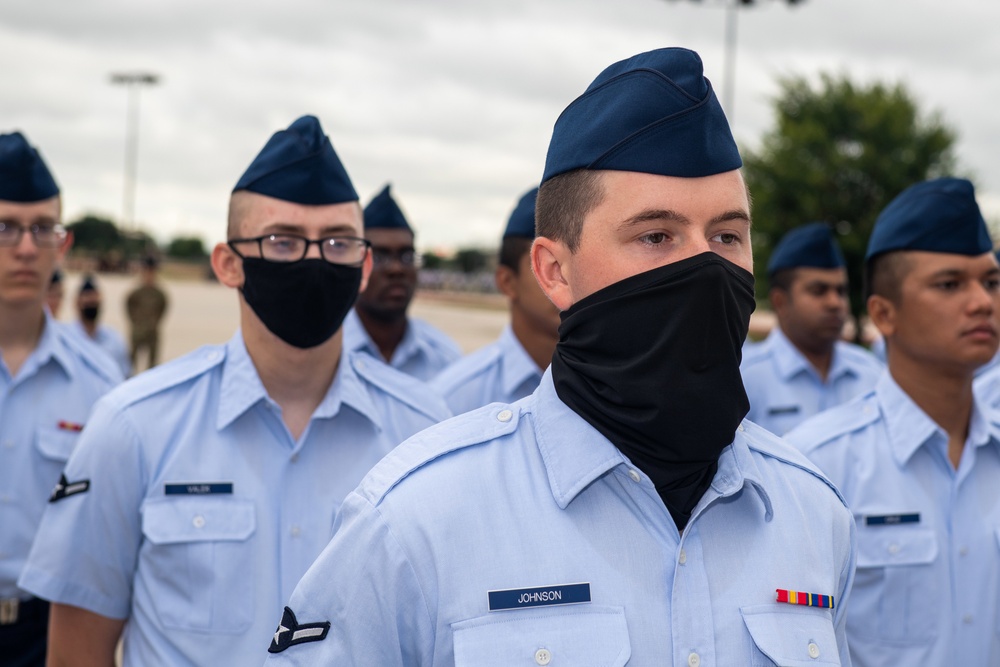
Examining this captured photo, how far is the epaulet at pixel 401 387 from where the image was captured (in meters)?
3.44

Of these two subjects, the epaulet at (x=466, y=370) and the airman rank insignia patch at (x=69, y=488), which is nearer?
the airman rank insignia patch at (x=69, y=488)

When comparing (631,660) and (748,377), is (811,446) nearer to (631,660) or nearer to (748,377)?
(631,660)

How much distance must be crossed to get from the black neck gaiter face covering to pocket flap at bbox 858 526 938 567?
173 centimetres

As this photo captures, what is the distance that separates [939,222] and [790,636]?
240 centimetres

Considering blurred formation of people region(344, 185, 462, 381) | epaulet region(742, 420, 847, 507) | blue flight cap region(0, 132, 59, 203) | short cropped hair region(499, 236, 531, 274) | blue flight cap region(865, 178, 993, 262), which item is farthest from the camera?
blurred formation of people region(344, 185, 462, 381)

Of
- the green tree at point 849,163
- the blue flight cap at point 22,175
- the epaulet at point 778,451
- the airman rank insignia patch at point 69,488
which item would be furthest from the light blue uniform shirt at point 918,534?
the green tree at point 849,163

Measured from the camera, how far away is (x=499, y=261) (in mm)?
5766

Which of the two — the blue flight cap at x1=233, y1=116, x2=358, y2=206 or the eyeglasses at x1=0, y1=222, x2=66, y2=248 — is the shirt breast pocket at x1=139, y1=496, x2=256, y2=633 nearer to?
the blue flight cap at x1=233, y1=116, x2=358, y2=206

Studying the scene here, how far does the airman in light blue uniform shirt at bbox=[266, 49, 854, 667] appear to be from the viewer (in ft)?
5.77

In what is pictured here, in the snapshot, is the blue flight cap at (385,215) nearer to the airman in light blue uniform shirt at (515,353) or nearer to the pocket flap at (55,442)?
the airman in light blue uniform shirt at (515,353)

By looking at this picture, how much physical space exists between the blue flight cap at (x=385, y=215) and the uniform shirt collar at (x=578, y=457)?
486 cm

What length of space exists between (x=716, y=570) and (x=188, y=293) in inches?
2170

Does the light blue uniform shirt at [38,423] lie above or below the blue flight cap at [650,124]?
below

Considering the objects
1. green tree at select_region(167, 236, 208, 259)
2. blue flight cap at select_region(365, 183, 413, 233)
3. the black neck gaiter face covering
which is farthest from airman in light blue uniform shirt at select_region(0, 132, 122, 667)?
green tree at select_region(167, 236, 208, 259)
